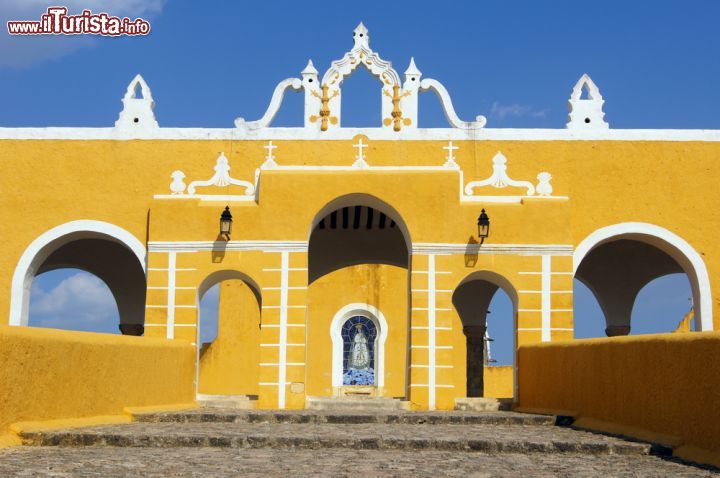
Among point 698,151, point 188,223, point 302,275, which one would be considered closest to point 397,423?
point 302,275

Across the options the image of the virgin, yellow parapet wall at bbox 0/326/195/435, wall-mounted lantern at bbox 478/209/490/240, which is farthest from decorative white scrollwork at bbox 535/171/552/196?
the image of the virgin

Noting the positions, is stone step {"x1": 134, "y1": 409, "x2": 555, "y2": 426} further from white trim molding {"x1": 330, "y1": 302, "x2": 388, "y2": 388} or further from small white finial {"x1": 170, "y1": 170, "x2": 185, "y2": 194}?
white trim molding {"x1": 330, "y1": 302, "x2": 388, "y2": 388}

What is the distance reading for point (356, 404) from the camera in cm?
1251

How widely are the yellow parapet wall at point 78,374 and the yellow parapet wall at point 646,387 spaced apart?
4930 mm

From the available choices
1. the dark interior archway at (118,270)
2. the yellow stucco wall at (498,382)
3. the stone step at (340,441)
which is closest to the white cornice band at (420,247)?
the dark interior archway at (118,270)

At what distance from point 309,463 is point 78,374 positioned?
11.0ft

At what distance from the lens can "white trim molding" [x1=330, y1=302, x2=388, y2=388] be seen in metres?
18.6

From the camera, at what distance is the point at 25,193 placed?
47.5 ft

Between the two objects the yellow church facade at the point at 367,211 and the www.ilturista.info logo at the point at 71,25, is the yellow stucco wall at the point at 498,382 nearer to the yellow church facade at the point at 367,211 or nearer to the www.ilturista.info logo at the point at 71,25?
the yellow church facade at the point at 367,211

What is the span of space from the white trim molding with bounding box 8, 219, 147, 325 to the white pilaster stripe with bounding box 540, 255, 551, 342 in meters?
6.06

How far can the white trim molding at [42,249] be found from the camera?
14.2 metres

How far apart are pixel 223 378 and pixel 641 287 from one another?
867 cm

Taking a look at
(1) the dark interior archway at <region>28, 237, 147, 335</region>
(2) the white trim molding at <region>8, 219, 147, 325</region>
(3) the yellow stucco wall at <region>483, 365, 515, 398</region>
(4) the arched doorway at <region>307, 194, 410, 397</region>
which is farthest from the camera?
(3) the yellow stucco wall at <region>483, 365, 515, 398</region>

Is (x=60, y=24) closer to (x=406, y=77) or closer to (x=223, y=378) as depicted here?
(x=406, y=77)
